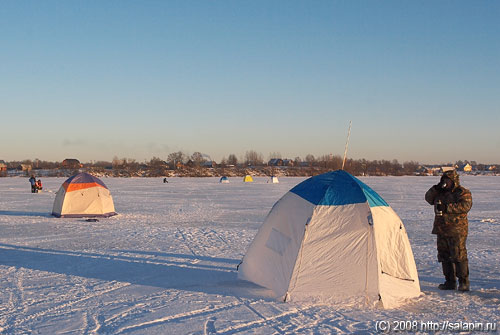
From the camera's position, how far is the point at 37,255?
11.3 m

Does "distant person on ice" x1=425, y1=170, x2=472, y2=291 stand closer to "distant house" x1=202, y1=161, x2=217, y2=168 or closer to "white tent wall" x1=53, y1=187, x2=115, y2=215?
"white tent wall" x1=53, y1=187, x2=115, y2=215

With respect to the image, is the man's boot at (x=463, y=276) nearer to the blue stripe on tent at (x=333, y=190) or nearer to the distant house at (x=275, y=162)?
the blue stripe on tent at (x=333, y=190)

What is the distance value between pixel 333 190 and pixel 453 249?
224cm

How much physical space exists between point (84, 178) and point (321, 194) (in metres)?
14.2

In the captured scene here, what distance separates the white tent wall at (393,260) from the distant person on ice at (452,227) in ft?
1.92

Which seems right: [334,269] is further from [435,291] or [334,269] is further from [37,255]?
[37,255]

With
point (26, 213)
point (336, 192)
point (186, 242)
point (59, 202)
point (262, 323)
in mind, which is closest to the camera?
point (262, 323)

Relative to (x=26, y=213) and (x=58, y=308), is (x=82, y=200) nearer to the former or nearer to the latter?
(x=26, y=213)

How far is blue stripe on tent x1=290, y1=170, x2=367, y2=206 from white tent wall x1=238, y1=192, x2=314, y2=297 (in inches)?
6.3

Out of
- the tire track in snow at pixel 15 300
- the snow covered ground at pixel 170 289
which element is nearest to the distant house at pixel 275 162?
the snow covered ground at pixel 170 289

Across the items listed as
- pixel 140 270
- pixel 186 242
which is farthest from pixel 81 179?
pixel 140 270

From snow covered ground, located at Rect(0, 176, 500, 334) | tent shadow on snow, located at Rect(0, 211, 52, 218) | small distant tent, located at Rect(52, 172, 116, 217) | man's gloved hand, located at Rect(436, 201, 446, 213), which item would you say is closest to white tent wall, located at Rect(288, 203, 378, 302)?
snow covered ground, located at Rect(0, 176, 500, 334)

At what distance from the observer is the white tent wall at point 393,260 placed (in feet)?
24.6

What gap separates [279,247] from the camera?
8.08 meters
